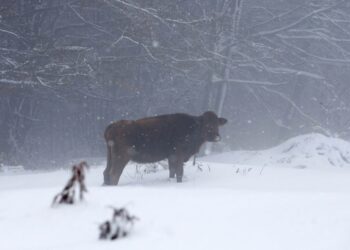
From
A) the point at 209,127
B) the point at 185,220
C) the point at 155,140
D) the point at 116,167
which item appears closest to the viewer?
the point at 185,220

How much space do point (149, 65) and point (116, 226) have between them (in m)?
17.8

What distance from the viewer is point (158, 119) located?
956 cm

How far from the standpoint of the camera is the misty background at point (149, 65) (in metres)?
16.8

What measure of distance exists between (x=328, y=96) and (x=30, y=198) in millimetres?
26148

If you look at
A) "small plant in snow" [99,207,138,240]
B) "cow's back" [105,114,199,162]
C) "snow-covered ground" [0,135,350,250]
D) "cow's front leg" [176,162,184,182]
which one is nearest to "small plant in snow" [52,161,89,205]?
"snow-covered ground" [0,135,350,250]

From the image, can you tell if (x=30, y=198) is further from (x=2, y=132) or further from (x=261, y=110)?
(x=261, y=110)

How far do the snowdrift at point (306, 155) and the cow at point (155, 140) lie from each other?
5703 mm

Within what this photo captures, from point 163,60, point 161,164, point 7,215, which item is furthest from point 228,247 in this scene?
point 163,60

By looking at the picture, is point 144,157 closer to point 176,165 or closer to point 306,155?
point 176,165

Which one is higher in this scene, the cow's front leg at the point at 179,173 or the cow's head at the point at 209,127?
the cow's head at the point at 209,127

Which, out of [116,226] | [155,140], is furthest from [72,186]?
[155,140]

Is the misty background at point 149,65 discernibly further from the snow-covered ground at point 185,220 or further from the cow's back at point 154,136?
the snow-covered ground at point 185,220

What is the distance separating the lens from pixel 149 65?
21.1 meters

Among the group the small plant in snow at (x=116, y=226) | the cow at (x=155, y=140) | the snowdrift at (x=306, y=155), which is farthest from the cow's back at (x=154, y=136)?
the snowdrift at (x=306, y=155)
